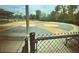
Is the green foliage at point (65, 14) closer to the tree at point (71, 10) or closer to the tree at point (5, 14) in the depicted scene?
the tree at point (71, 10)

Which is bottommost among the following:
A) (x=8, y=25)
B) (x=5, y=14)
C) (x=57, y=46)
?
(x=57, y=46)

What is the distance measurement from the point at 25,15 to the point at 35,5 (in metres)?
0.15

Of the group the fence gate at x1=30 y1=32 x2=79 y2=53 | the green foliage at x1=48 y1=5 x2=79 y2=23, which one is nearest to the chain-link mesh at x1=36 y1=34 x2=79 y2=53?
the fence gate at x1=30 y1=32 x2=79 y2=53

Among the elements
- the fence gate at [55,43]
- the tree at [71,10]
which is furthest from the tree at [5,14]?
the tree at [71,10]

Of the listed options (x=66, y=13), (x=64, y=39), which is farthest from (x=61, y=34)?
(x=66, y=13)

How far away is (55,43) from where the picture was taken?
5.79ft

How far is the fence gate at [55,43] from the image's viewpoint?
5.72 feet

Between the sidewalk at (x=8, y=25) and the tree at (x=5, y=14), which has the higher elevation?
the tree at (x=5, y=14)

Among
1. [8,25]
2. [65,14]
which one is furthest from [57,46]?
[8,25]

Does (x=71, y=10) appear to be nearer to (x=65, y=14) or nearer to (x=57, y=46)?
(x=65, y=14)

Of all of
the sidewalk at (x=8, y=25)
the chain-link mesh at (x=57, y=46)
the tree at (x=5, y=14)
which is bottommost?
the chain-link mesh at (x=57, y=46)

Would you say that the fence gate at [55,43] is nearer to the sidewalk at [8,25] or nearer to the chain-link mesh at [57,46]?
the chain-link mesh at [57,46]

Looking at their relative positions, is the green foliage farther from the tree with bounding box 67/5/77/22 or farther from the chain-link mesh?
the chain-link mesh

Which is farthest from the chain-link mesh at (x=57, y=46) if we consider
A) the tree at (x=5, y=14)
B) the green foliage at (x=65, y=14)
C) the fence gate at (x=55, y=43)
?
the tree at (x=5, y=14)
